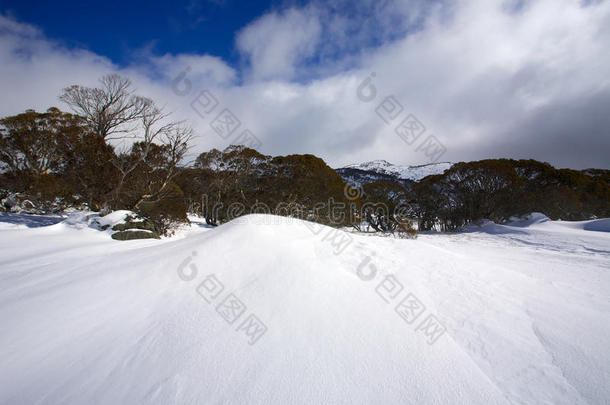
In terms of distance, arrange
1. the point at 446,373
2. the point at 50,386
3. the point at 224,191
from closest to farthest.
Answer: the point at 50,386 < the point at 446,373 < the point at 224,191

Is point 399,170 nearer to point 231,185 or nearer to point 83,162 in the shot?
point 231,185

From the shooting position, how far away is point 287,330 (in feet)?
6.73

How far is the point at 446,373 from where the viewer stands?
5.53 ft

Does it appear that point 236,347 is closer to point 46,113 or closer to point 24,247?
point 24,247

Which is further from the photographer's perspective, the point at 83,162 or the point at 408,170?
the point at 408,170

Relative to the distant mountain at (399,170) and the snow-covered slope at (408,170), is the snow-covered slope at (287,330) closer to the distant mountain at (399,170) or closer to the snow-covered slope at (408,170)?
the distant mountain at (399,170)

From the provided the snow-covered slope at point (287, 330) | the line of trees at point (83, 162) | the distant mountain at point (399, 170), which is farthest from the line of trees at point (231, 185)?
the distant mountain at point (399, 170)

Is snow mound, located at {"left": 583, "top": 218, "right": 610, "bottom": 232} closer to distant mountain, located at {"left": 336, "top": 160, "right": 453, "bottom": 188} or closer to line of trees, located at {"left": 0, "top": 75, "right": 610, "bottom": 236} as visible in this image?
line of trees, located at {"left": 0, "top": 75, "right": 610, "bottom": 236}

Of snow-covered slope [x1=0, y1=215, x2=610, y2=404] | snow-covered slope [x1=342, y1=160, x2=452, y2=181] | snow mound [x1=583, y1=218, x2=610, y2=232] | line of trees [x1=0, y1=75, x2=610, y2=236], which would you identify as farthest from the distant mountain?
snow-covered slope [x1=0, y1=215, x2=610, y2=404]

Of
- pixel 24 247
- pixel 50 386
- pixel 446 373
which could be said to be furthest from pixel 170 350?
pixel 24 247

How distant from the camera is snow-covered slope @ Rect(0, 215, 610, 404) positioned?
155 cm

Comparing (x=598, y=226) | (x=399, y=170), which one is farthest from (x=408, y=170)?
(x=598, y=226)

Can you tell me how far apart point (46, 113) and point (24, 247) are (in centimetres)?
1081

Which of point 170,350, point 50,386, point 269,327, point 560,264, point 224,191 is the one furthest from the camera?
point 224,191
